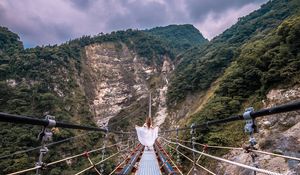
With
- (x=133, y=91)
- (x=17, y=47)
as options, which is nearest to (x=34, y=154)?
(x=133, y=91)

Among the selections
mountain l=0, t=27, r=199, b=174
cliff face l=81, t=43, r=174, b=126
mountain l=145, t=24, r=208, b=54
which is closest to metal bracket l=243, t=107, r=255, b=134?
mountain l=0, t=27, r=199, b=174

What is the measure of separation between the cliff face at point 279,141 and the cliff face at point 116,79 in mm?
Answer: 22306

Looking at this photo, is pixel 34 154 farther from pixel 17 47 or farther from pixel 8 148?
pixel 17 47

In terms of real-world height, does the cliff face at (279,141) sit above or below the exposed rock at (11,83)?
below

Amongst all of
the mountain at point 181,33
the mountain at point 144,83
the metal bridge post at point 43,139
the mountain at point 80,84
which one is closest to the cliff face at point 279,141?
the mountain at point 144,83

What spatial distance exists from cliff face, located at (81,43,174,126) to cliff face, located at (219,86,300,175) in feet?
73.2

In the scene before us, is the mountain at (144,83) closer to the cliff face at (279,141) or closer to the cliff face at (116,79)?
the cliff face at (279,141)

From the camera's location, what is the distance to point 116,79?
129 ft

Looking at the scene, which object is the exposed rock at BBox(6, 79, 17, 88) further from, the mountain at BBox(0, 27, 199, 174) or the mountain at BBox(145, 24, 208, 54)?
the mountain at BBox(145, 24, 208, 54)

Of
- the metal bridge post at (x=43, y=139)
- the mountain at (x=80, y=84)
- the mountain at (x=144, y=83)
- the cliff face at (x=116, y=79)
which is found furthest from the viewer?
the cliff face at (x=116, y=79)

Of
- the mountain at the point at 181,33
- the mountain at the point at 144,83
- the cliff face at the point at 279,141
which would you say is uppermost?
the mountain at the point at 181,33

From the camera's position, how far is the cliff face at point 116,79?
113ft

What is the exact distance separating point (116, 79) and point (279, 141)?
1370 inches

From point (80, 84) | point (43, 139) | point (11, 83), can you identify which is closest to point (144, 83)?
point (80, 84)
